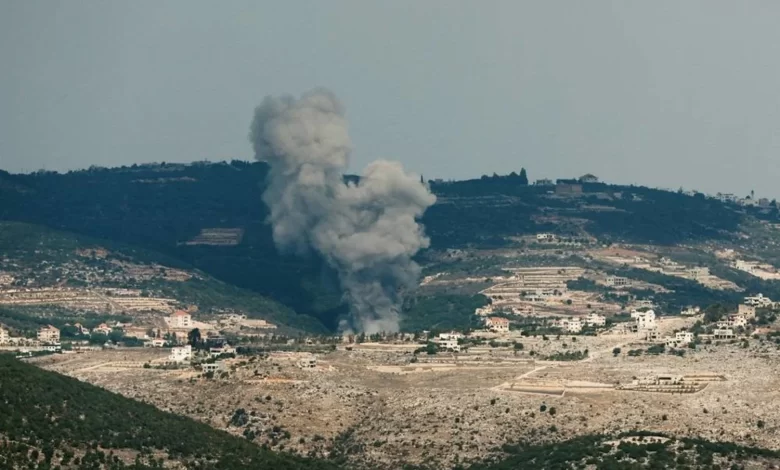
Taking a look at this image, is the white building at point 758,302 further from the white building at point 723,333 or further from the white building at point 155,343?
the white building at point 155,343

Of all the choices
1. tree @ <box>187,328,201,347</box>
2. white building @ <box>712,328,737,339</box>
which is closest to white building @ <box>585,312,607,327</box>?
white building @ <box>712,328,737,339</box>

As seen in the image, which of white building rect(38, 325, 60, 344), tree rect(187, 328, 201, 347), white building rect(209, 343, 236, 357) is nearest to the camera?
white building rect(209, 343, 236, 357)

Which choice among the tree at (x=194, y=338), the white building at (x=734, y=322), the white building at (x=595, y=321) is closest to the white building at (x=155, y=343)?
the tree at (x=194, y=338)

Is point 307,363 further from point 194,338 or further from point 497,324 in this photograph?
point 497,324

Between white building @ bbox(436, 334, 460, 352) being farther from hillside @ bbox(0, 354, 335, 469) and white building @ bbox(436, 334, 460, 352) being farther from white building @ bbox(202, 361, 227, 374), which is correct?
hillside @ bbox(0, 354, 335, 469)

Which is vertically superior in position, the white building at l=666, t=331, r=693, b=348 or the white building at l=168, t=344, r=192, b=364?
the white building at l=666, t=331, r=693, b=348

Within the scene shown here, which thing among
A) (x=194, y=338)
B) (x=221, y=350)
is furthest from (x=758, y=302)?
(x=221, y=350)

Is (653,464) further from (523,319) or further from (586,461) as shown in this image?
(523,319)
